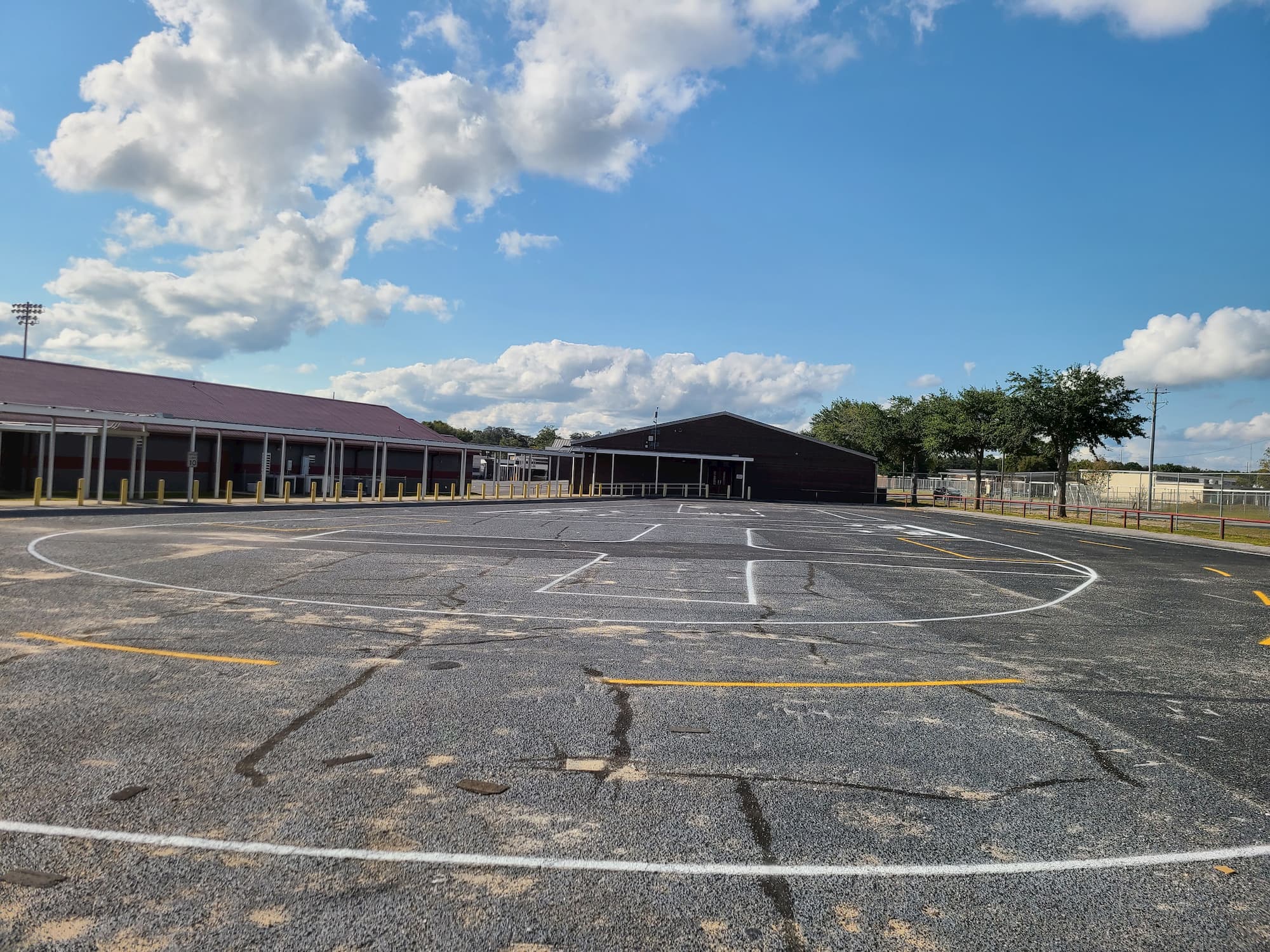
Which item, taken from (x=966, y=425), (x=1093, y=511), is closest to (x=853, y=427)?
(x=966, y=425)

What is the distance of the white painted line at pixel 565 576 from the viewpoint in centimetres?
1274

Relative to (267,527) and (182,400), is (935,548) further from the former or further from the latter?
(182,400)

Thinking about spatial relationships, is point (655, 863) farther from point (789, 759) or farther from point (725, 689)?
point (725, 689)

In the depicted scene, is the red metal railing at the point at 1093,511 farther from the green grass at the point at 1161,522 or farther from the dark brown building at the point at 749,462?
the dark brown building at the point at 749,462

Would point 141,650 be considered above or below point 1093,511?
below

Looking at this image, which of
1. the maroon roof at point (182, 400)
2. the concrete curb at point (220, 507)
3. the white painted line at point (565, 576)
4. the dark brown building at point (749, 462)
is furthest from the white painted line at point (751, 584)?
the dark brown building at point (749, 462)

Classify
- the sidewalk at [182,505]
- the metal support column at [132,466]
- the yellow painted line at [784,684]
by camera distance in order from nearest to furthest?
the yellow painted line at [784,684] → the sidewalk at [182,505] → the metal support column at [132,466]

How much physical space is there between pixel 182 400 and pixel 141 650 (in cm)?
3969

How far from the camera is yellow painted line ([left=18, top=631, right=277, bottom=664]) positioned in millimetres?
7660

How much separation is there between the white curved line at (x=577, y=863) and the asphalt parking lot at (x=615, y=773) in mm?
16

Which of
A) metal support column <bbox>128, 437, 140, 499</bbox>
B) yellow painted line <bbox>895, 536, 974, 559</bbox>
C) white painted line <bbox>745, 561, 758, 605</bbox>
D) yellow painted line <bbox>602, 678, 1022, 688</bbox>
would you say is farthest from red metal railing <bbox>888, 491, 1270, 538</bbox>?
metal support column <bbox>128, 437, 140, 499</bbox>

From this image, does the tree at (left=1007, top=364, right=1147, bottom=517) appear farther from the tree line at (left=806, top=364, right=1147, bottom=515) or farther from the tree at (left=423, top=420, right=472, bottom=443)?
the tree at (left=423, top=420, right=472, bottom=443)

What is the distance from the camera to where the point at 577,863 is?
3.97 metres

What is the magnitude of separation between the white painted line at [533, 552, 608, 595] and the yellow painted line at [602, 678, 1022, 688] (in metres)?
5.26
